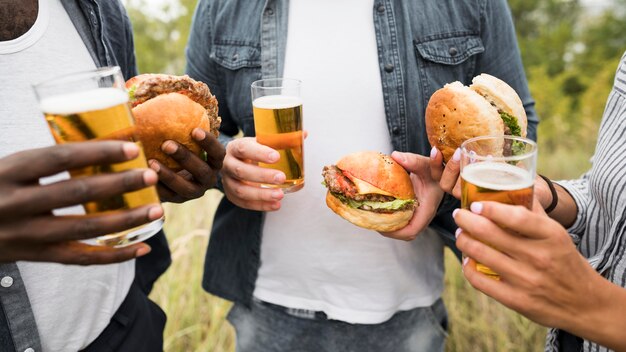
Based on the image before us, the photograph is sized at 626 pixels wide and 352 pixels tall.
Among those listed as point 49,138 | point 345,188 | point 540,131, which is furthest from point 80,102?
point 540,131

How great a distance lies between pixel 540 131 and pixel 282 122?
988 centimetres

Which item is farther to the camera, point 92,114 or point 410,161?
point 410,161

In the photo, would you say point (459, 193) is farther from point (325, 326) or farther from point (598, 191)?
point (325, 326)

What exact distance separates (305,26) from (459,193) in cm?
101

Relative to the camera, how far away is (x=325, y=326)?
217cm

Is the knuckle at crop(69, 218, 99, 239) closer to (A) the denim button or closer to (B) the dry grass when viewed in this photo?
(A) the denim button

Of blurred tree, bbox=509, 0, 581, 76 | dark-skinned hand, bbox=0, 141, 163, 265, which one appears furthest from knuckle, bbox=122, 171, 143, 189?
blurred tree, bbox=509, 0, 581, 76

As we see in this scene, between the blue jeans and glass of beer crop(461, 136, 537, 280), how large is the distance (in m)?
0.92

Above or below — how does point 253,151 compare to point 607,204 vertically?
above

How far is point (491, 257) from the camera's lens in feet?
3.88

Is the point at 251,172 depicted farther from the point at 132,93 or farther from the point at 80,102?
the point at 80,102

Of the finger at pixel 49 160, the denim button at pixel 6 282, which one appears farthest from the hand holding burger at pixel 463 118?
the denim button at pixel 6 282

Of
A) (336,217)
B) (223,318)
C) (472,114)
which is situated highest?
(472,114)

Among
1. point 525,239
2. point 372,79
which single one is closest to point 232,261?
point 372,79
